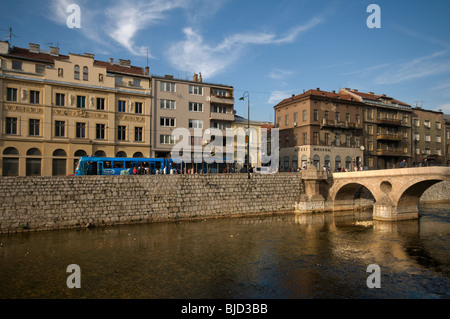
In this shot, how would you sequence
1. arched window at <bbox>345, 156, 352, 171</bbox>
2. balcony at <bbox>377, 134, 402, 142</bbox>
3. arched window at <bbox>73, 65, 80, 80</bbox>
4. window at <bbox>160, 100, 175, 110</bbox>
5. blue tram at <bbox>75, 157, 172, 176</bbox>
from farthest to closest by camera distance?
balcony at <bbox>377, 134, 402, 142</bbox>, arched window at <bbox>345, 156, 352, 171</bbox>, window at <bbox>160, 100, 175, 110</bbox>, arched window at <bbox>73, 65, 80, 80</bbox>, blue tram at <bbox>75, 157, 172, 176</bbox>

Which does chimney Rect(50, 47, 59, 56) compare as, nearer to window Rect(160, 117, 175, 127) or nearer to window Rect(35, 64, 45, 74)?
window Rect(35, 64, 45, 74)

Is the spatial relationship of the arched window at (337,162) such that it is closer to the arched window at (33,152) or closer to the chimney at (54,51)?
the arched window at (33,152)

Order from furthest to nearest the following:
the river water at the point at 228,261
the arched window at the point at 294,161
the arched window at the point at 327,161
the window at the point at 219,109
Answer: the arched window at the point at 294,161 < the arched window at the point at 327,161 < the window at the point at 219,109 < the river water at the point at 228,261

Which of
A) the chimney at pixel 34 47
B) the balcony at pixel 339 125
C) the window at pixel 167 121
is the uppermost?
the chimney at pixel 34 47

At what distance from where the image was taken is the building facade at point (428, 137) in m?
60.8

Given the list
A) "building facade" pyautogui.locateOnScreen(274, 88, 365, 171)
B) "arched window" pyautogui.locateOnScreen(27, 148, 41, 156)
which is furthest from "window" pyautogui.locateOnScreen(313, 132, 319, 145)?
"arched window" pyautogui.locateOnScreen(27, 148, 41, 156)

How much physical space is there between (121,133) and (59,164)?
8526 millimetres

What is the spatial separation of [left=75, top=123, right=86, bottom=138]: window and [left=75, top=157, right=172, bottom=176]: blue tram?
21.5ft

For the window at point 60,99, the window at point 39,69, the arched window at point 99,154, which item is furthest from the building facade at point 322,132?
the window at point 39,69

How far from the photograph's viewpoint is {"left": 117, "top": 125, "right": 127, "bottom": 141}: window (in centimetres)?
3916

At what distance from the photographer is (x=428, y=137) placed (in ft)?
205

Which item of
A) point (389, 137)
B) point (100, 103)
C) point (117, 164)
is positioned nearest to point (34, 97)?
point (100, 103)

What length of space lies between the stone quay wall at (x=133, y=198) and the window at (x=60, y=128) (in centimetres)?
1251

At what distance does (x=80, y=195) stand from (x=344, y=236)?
23.7m
